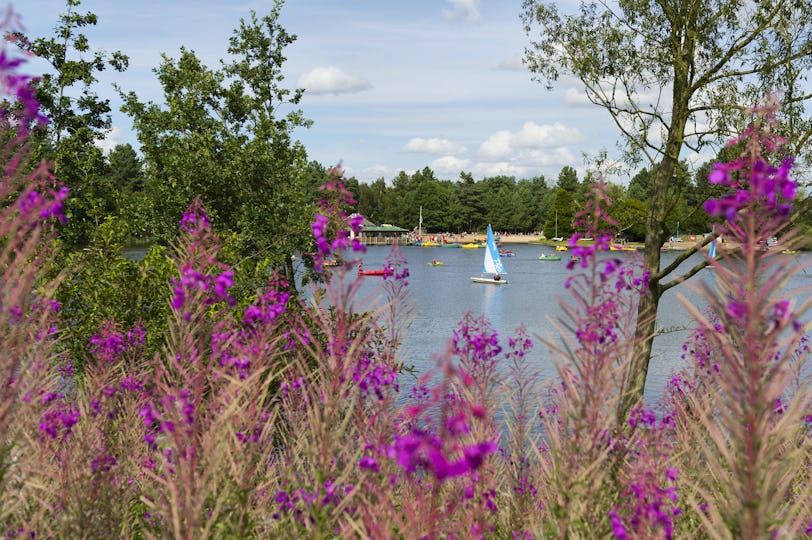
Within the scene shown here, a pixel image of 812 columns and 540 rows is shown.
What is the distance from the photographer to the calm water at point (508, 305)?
30.2m

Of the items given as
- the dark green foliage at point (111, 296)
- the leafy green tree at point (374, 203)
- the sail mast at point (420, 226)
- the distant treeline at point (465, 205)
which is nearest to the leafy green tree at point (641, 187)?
the distant treeline at point (465, 205)

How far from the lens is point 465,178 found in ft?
519

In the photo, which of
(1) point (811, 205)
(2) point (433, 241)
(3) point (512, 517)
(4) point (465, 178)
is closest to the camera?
(3) point (512, 517)

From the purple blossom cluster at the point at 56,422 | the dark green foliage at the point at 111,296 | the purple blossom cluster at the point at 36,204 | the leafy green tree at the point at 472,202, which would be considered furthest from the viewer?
the leafy green tree at the point at 472,202

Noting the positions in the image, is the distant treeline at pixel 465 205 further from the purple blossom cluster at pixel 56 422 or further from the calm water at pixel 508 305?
the purple blossom cluster at pixel 56 422

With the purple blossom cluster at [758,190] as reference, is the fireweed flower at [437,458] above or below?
below

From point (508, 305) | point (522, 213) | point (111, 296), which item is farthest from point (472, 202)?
point (111, 296)

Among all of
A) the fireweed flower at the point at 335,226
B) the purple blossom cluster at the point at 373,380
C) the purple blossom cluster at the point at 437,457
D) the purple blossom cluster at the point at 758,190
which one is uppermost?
the purple blossom cluster at the point at 758,190

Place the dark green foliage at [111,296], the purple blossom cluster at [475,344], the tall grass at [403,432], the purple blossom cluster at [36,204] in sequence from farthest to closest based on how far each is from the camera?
the dark green foliage at [111,296] → the purple blossom cluster at [475,344] → the purple blossom cluster at [36,204] → the tall grass at [403,432]

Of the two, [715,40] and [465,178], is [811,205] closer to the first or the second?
[715,40]

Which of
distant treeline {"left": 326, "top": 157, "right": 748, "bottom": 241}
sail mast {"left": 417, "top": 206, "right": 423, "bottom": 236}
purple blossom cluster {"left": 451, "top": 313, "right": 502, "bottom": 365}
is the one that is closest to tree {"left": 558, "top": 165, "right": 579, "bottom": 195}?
distant treeline {"left": 326, "top": 157, "right": 748, "bottom": 241}

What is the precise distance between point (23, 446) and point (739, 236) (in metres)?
3.56

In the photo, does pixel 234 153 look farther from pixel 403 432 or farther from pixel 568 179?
pixel 568 179

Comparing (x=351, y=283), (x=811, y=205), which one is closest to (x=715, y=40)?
(x=811, y=205)
